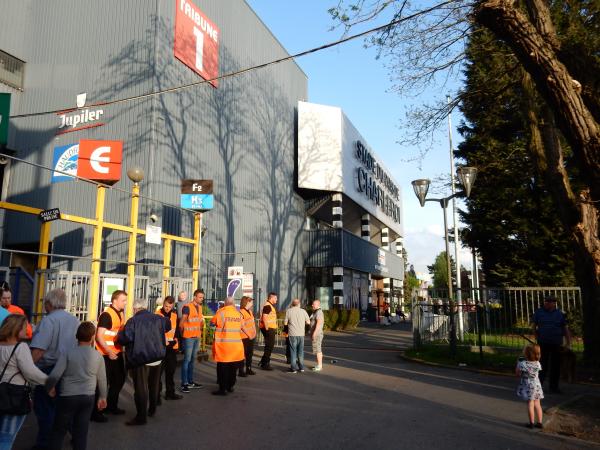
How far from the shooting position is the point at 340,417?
279 inches

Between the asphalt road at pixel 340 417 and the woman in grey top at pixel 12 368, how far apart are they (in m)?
1.60

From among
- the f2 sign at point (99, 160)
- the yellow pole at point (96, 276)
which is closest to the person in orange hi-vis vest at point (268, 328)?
the yellow pole at point (96, 276)

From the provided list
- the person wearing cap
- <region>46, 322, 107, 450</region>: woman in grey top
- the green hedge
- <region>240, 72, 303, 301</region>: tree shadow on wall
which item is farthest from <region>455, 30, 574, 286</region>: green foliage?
<region>46, 322, 107, 450</region>: woman in grey top

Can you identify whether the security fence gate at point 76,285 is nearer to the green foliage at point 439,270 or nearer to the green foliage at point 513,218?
the green foliage at point 513,218

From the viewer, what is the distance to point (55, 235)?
1839 cm

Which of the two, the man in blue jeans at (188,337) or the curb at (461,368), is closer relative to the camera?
the man in blue jeans at (188,337)

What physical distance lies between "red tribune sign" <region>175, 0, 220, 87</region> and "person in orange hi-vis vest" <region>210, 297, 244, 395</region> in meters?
13.5

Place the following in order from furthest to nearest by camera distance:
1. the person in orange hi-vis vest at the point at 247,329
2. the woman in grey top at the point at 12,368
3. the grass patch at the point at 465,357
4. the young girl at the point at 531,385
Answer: the grass patch at the point at 465,357 < the person in orange hi-vis vest at the point at 247,329 < the young girl at the point at 531,385 < the woman in grey top at the point at 12,368

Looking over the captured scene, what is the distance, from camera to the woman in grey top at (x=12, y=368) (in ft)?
13.9

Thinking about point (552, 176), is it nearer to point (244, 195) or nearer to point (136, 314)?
point (136, 314)

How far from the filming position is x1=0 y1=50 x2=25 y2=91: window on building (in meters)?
20.1

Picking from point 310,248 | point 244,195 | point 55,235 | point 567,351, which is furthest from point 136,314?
point 310,248

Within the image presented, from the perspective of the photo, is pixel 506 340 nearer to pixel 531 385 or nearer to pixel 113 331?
pixel 531 385

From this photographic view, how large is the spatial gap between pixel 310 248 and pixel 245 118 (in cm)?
952
